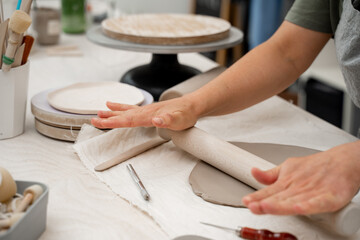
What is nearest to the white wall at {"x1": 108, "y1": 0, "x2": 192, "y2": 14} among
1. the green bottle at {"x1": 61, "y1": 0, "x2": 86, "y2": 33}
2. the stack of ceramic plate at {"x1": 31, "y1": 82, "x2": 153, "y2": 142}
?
the green bottle at {"x1": 61, "y1": 0, "x2": 86, "y2": 33}

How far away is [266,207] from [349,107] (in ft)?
5.97

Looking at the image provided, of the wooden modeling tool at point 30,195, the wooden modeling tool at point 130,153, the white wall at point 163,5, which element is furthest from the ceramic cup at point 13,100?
the white wall at point 163,5

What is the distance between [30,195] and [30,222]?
38mm

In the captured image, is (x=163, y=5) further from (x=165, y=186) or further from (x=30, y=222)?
(x=30, y=222)

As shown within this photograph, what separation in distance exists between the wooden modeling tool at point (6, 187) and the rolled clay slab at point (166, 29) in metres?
0.64

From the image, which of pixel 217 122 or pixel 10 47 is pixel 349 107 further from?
pixel 10 47

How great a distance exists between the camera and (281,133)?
1047 mm

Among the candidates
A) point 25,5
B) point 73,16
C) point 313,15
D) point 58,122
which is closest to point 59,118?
point 58,122

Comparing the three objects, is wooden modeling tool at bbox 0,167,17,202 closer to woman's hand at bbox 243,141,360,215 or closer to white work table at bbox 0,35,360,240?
white work table at bbox 0,35,360,240

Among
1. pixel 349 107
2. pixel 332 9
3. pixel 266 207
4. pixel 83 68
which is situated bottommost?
pixel 349 107

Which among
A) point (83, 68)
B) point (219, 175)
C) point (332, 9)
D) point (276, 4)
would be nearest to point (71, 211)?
point (219, 175)

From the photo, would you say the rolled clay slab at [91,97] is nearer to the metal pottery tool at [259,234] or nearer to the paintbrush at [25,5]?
the paintbrush at [25,5]

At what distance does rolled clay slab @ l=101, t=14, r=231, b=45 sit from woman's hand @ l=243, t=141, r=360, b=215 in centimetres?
60

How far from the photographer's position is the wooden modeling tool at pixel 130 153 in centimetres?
87
